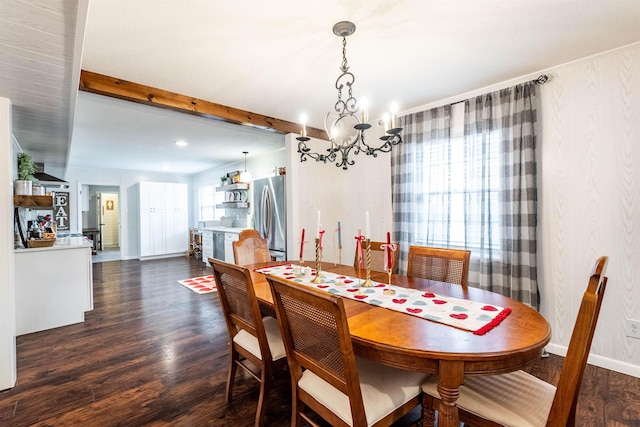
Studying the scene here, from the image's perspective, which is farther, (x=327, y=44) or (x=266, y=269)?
(x=266, y=269)

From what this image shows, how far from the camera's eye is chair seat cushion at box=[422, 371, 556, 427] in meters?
1.12

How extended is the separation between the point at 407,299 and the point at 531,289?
1.61m

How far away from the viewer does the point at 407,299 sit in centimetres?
166

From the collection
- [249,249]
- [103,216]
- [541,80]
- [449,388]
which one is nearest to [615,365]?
[449,388]

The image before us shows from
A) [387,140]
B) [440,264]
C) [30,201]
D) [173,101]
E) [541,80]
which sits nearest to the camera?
[387,140]

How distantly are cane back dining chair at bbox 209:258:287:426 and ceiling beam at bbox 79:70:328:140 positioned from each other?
73.6 inches

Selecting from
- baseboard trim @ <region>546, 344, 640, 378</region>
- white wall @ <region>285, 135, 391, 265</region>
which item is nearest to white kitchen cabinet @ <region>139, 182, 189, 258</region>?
white wall @ <region>285, 135, 391, 265</region>

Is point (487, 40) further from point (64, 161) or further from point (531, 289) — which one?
point (64, 161)

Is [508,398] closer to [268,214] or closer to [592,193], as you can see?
[592,193]

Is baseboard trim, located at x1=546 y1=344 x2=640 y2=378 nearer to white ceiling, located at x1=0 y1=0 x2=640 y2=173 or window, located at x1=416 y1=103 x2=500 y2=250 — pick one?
window, located at x1=416 y1=103 x2=500 y2=250

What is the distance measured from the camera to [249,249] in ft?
9.73

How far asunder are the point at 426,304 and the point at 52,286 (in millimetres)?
3895

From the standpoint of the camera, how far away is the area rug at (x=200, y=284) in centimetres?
459

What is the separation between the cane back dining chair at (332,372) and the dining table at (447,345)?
13 cm
